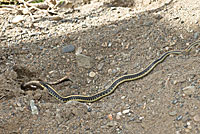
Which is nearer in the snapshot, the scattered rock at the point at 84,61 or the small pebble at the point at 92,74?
the small pebble at the point at 92,74

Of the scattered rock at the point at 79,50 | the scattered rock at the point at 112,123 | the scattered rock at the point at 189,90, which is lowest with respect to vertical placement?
the scattered rock at the point at 112,123

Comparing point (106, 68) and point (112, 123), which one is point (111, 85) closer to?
point (106, 68)

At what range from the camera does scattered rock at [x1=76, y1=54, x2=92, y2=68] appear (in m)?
5.80

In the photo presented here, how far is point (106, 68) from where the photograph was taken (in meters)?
5.77

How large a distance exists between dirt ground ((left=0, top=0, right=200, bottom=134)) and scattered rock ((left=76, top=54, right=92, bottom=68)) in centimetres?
2

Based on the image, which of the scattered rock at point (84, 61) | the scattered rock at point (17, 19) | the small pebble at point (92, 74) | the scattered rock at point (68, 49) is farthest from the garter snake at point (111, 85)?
the scattered rock at point (17, 19)

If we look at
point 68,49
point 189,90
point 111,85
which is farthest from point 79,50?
point 189,90

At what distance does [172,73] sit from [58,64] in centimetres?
251

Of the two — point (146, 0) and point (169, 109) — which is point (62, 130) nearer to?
point (169, 109)

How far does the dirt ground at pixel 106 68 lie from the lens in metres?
4.12

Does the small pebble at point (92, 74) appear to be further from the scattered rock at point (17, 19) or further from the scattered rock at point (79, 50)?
the scattered rock at point (17, 19)

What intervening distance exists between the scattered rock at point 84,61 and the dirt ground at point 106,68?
0.02 metres

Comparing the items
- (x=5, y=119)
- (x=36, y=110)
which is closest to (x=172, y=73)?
(x=36, y=110)

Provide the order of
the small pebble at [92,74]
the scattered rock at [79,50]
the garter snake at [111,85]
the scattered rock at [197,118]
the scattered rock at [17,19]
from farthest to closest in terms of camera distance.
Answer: the scattered rock at [17,19] < the scattered rock at [79,50] < the small pebble at [92,74] < the garter snake at [111,85] < the scattered rock at [197,118]
